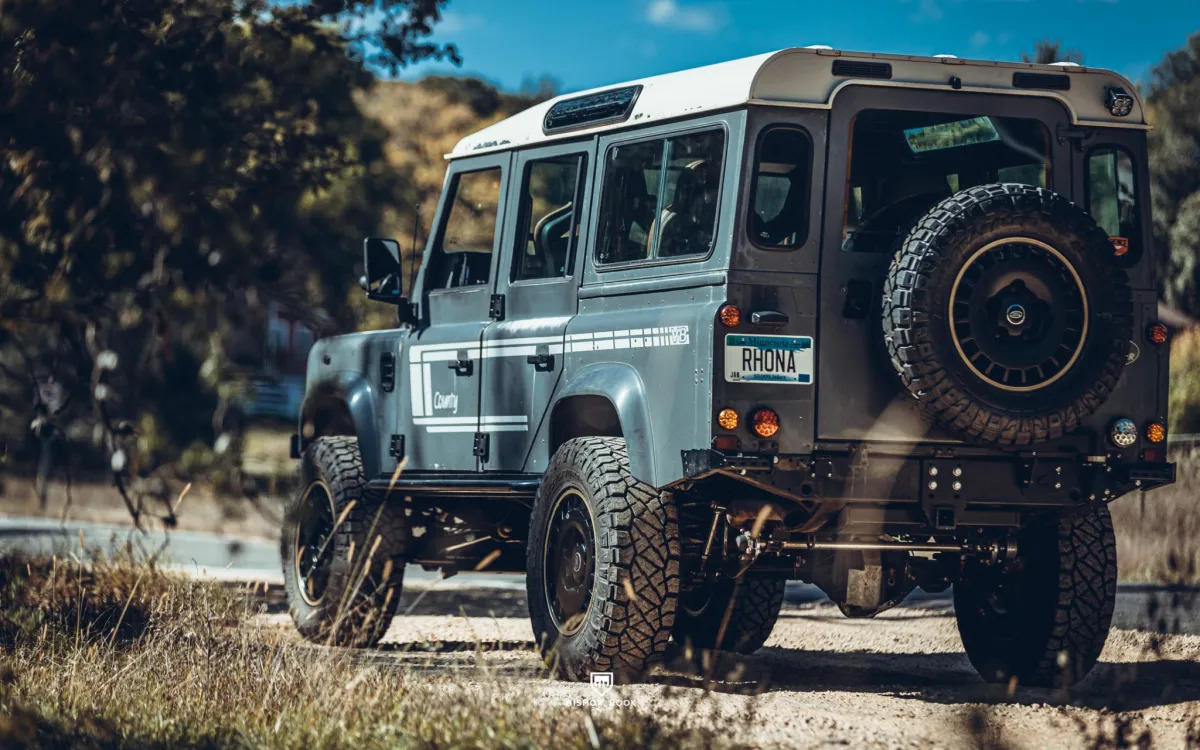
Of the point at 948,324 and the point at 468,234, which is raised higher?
the point at 468,234

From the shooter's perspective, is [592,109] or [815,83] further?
[592,109]

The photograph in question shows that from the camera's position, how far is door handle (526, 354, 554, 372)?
9.21 m

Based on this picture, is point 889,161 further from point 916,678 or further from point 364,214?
point 364,214

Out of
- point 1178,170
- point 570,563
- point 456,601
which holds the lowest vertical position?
point 456,601

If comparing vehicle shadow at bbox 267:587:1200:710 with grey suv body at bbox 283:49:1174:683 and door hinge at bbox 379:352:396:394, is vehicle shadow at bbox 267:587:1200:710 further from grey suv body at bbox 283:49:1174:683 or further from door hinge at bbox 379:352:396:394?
door hinge at bbox 379:352:396:394

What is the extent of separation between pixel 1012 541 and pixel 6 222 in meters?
5.86

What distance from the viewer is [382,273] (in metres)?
10.7

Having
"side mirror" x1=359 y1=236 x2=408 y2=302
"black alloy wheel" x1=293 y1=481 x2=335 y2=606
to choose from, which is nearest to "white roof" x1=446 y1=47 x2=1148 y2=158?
"side mirror" x1=359 y1=236 x2=408 y2=302

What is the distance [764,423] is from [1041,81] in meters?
2.22

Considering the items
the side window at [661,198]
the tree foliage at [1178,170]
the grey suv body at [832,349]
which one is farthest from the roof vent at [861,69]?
the tree foliage at [1178,170]

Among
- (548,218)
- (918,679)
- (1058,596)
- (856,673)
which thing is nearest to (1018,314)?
(1058,596)

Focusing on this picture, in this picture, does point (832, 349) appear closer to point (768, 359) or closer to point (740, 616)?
point (768, 359)

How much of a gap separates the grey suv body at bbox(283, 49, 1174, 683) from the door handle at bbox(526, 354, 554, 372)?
0.02m

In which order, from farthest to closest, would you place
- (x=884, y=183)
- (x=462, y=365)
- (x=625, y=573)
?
1. (x=462, y=365)
2. (x=884, y=183)
3. (x=625, y=573)
